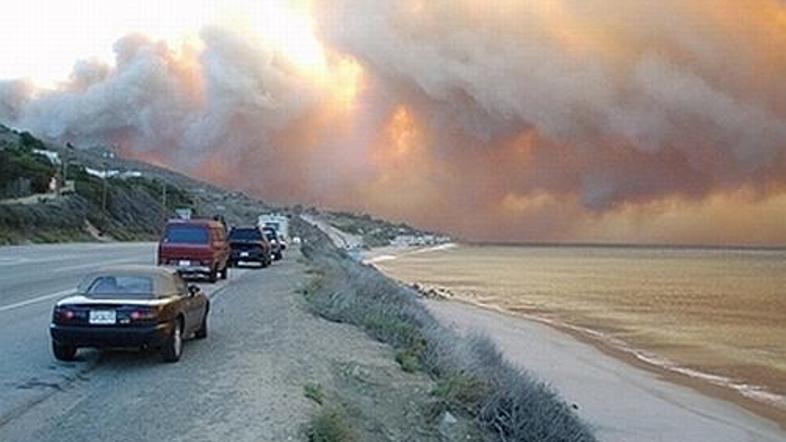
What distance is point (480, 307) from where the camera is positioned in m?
48.5

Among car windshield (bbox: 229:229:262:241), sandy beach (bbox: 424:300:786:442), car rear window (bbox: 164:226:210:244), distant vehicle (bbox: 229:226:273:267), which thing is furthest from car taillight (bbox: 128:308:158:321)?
car windshield (bbox: 229:229:262:241)

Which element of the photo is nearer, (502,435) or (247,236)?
(502,435)

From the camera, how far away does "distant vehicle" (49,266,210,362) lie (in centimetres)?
1264

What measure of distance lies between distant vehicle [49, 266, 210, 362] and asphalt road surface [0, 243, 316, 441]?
0.44 meters

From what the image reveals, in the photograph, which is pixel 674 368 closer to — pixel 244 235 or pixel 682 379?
pixel 682 379

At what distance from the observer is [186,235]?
31.6m

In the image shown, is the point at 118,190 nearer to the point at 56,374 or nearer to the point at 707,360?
the point at 707,360

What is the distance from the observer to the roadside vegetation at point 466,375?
42.7ft

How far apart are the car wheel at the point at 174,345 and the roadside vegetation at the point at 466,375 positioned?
3772 mm

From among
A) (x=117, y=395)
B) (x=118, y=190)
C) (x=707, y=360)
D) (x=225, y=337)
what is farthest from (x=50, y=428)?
(x=118, y=190)

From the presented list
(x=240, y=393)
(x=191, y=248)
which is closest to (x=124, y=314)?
(x=240, y=393)

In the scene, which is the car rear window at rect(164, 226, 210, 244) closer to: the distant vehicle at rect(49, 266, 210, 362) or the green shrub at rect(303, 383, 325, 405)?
the distant vehicle at rect(49, 266, 210, 362)

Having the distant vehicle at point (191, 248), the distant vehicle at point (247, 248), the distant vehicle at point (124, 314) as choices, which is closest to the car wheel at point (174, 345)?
the distant vehicle at point (124, 314)

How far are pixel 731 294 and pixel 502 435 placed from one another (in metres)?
59.2
